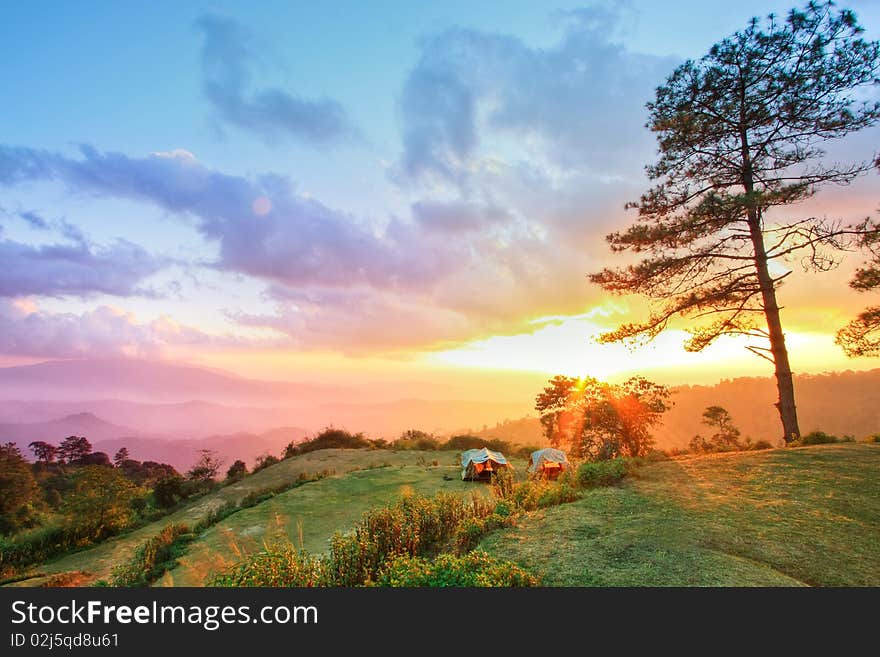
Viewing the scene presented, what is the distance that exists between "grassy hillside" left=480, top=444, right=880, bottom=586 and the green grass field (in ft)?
0.05

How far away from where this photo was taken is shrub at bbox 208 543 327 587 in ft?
15.8

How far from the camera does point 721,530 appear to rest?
20.2 feet

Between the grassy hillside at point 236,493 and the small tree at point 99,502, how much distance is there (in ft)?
2.91

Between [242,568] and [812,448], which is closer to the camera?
[242,568]

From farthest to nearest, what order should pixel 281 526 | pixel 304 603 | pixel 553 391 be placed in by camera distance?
1. pixel 553 391
2. pixel 281 526
3. pixel 304 603

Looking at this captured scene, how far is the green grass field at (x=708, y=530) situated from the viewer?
16.3 ft

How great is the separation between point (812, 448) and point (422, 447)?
94.5 ft

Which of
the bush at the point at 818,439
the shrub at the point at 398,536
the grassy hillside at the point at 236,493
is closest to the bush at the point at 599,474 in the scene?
the shrub at the point at 398,536

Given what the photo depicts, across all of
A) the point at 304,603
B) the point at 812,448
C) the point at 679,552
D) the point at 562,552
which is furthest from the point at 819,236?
the point at 304,603

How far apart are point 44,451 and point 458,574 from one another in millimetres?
82800

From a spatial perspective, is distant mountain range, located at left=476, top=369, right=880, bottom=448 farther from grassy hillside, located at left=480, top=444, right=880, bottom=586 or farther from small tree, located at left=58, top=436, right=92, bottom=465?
grassy hillside, located at left=480, top=444, right=880, bottom=586

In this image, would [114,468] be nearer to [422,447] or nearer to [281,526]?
[281,526]

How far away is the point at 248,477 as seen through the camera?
3056 cm

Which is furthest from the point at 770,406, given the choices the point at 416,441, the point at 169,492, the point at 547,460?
the point at 169,492
